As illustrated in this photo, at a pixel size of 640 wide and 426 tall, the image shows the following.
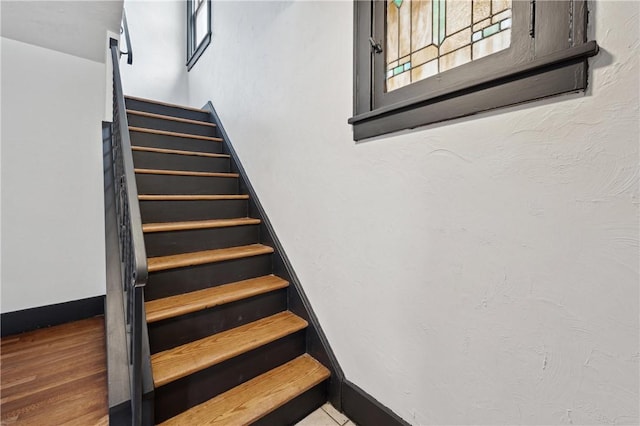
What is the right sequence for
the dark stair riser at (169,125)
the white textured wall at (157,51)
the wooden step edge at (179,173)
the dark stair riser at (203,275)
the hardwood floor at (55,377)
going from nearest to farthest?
the hardwood floor at (55,377), the dark stair riser at (203,275), the wooden step edge at (179,173), the dark stair riser at (169,125), the white textured wall at (157,51)

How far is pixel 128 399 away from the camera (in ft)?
3.50

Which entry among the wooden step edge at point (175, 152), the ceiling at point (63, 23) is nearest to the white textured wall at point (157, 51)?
the ceiling at point (63, 23)

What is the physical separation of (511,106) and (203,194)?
80.3 inches

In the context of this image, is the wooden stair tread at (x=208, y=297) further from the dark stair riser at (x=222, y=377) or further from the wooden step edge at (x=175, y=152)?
the wooden step edge at (x=175, y=152)

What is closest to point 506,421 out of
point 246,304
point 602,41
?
point 602,41

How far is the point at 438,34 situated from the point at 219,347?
1651 mm

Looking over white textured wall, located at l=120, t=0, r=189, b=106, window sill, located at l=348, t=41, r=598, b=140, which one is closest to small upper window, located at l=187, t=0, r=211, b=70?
white textured wall, located at l=120, t=0, r=189, b=106

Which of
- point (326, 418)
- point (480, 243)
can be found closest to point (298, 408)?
point (326, 418)

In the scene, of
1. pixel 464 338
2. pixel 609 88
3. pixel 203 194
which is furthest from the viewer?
pixel 203 194

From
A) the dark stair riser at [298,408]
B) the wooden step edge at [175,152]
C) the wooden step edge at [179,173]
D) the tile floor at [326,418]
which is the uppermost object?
the wooden step edge at [175,152]

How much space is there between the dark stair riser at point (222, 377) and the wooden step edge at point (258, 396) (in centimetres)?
3

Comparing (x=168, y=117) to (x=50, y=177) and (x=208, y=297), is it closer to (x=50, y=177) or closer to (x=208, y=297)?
(x=50, y=177)

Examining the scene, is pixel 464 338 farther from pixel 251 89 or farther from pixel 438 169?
pixel 251 89

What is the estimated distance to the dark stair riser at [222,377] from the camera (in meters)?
1.20
